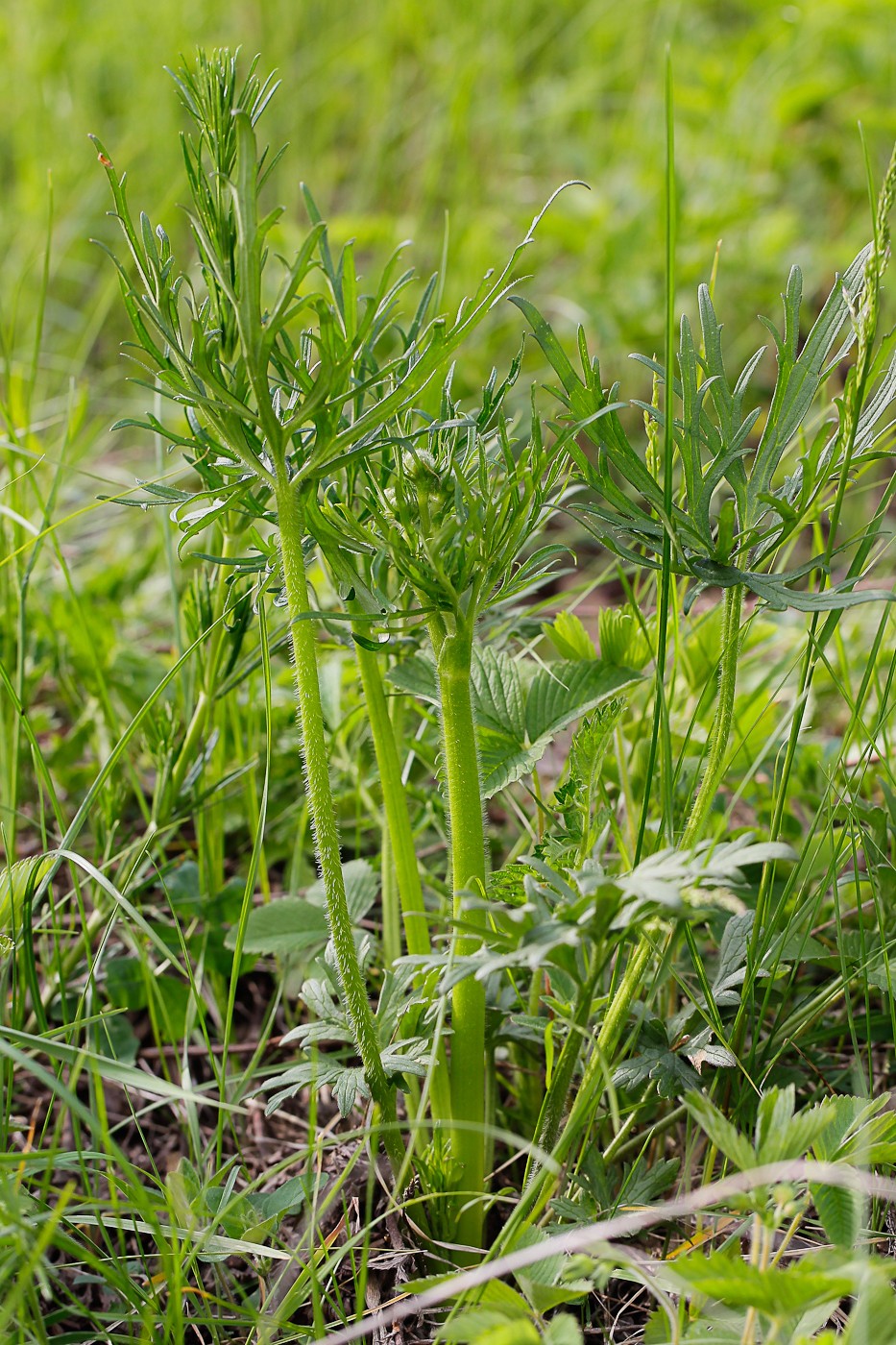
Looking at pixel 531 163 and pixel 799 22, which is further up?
pixel 799 22

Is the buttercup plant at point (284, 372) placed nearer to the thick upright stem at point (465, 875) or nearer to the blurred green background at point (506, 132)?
the thick upright stem at point (465, 875)

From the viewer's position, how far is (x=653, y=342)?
9.73 ft

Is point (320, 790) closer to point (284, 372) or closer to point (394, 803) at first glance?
point (394, 803)

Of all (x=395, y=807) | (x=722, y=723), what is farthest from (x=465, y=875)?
(x=722, y=723)

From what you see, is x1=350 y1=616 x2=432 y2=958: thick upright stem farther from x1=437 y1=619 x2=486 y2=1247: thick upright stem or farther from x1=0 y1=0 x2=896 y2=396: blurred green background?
x1=0 y1=0 x2=896 y2=396: blurred green background

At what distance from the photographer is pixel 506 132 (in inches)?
139

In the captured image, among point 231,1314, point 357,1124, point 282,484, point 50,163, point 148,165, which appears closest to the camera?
point 282,484

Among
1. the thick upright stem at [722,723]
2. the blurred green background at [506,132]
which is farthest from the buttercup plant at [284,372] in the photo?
the blurred green background at [506,132]

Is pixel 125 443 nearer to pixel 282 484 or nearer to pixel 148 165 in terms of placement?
pixel 148 165

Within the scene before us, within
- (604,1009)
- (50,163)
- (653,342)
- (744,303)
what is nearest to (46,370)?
(50,163)

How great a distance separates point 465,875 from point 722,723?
0.84 feet

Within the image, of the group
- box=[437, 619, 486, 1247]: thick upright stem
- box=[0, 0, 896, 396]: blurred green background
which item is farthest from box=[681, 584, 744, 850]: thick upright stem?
box=[0, 0, 896, 396]: blurred green background

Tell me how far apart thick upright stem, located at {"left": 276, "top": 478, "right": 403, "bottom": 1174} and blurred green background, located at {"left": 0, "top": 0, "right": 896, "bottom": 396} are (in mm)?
2094

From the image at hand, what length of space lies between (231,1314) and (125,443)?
235 cm
